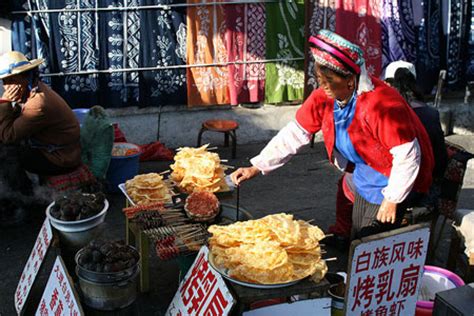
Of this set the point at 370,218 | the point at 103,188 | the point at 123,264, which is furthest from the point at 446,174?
the point at 103,188

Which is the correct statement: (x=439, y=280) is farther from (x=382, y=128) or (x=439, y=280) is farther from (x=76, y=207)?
(x=76, y=207)

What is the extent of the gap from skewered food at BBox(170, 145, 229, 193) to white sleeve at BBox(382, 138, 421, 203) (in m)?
1.72

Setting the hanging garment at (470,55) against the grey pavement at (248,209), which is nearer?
the grey pavement at (248,209)

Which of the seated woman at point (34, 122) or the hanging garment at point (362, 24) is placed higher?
the hanging garment at point (362, 24)

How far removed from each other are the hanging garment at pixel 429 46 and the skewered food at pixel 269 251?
255 inches

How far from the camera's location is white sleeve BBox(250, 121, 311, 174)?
505cm

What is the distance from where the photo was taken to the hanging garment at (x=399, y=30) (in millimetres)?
9422

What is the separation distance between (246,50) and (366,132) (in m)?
5.04

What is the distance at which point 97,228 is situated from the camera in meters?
5.15

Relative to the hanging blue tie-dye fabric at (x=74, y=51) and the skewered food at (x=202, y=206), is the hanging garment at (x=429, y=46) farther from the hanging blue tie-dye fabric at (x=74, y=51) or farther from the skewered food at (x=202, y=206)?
the skewered food at (x=202, y=206)

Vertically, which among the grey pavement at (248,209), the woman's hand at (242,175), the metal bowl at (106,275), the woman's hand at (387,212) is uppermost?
the woman's hand at (242,175)

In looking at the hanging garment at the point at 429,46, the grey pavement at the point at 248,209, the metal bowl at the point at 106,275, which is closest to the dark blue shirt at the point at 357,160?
the grey pavement at the point at 248,209

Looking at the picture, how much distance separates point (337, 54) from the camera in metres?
4.18

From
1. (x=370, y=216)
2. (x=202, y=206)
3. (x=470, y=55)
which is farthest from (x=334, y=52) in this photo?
(x=470, y=55)
